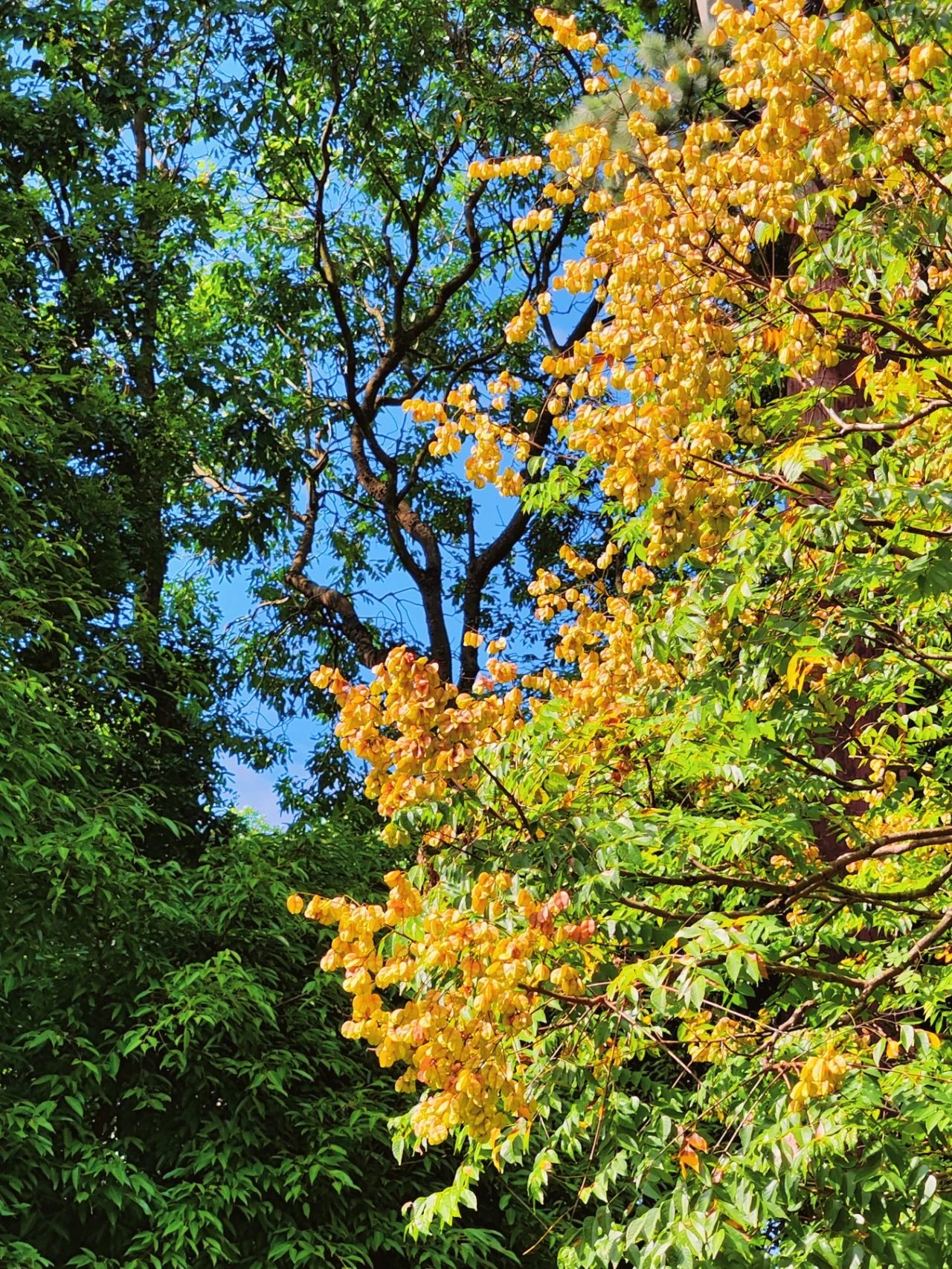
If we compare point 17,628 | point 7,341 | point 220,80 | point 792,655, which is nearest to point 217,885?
point 17,628

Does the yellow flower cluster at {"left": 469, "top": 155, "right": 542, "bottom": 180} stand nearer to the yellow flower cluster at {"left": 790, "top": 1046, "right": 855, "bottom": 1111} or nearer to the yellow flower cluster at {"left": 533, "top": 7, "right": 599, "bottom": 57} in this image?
the yellow flower cluster at {"left": 533, "top": 7, "right": 599, "bottom": 57}

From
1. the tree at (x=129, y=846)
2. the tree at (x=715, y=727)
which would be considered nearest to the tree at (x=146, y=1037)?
the tree at (x=129, y=846)

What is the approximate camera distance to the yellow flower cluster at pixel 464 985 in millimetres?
2834

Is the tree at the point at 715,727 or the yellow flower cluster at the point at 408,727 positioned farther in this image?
the yellow flower cluster at the point at 408,727

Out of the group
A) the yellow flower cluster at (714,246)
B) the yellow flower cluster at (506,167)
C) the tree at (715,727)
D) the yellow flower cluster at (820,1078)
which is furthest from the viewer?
the yellow flower cluster at (506,167)

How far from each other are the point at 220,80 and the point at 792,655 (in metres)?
6.98

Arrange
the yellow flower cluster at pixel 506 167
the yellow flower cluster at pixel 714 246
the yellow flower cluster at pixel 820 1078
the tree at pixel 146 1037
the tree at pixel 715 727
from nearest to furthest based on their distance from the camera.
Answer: the yellow flower cluster at pixel 820 1078 < the tree at pixel 715 727 < the yellow flower cluster at pixel 714 246 < the yellow flower cluster at pixel 506 167 < the tree at pixel 146 1037

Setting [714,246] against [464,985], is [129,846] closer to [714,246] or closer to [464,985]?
[464,985]

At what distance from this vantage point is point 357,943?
9.70ft

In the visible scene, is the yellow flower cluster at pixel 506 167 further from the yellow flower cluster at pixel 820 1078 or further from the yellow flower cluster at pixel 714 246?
the yellow flower cluster at pixel 820 1078

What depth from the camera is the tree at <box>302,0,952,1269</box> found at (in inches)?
110

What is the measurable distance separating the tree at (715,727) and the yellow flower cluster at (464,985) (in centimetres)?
1

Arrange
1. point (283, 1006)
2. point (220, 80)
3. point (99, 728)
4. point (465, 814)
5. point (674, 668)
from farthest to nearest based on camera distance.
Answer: point (220, 80) → point (99, 728) → point (283, 1006) → point (674, 668) → point (465, 814)

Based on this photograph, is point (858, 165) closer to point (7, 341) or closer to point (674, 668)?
point (674, 668)
